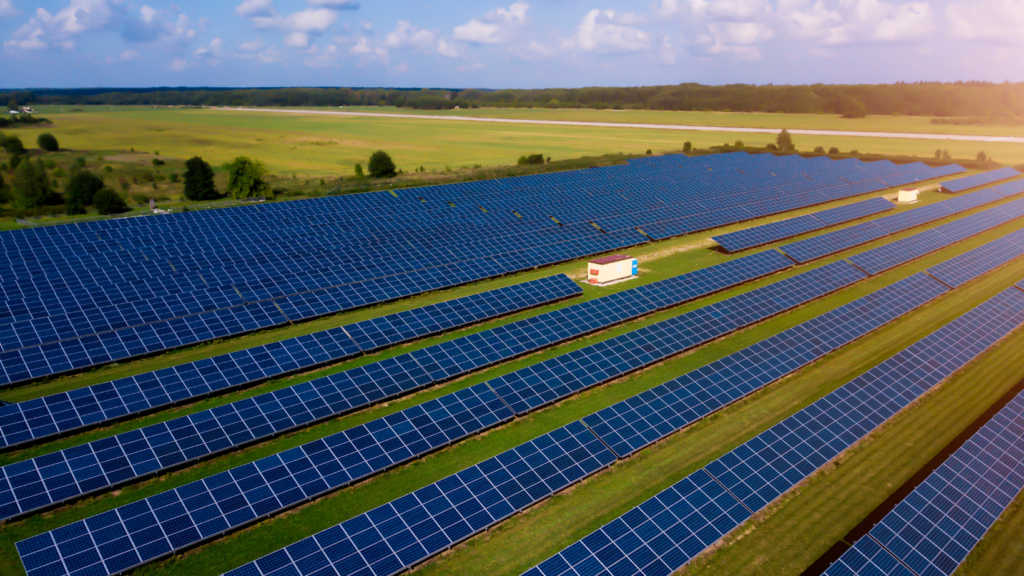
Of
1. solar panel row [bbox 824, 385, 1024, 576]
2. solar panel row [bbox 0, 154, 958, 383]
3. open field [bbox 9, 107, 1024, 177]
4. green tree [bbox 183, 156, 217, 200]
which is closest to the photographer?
solar panel row [bbox 824, 385, 1024, 576]

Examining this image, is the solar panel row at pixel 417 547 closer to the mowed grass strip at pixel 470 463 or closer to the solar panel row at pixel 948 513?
the mowed grass strip at pixel 470 463

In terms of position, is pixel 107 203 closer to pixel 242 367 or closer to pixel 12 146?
pixel 242 367

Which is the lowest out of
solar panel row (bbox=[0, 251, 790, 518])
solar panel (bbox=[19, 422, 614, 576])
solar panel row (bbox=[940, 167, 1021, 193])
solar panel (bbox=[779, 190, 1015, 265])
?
solar panel (bbox=[19, 422, 614, 576])

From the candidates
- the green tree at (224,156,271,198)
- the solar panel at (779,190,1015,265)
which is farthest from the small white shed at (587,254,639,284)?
the green tree at (224,156,271,198)

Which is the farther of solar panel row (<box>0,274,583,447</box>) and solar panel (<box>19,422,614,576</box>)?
solar panel row (<box>0,274,583,447</box>)

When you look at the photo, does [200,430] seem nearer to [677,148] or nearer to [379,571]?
[379,571]

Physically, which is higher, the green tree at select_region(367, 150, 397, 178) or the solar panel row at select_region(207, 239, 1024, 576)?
the green tree at select_region(367, 150, 397, 178)

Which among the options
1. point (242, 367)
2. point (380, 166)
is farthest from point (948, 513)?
point (380, 166)

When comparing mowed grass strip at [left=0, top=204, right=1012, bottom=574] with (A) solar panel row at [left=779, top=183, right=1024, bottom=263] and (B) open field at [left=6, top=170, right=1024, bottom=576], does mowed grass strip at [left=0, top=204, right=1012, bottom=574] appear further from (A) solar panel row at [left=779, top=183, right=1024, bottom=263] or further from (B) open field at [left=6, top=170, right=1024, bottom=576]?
(A) solar panel row at [left=779, top=183, right=1024, bottom=263]
